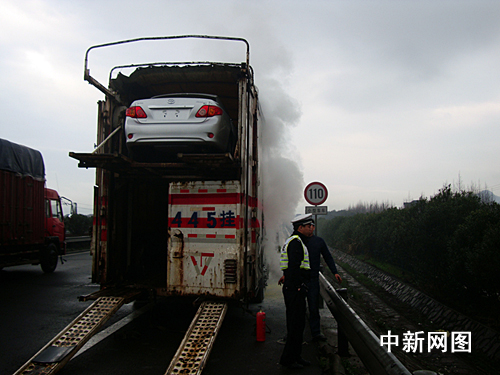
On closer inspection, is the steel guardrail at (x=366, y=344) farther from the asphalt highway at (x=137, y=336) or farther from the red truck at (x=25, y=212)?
the red truck at (x=25, y=212)

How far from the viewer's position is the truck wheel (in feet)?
40.9

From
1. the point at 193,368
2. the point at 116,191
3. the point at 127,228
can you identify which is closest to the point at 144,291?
the point at 127,228

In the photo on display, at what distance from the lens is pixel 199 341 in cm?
450

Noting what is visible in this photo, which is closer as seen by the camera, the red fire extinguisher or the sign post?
the red fire extinguisher

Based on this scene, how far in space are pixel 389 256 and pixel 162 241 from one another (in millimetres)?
11004

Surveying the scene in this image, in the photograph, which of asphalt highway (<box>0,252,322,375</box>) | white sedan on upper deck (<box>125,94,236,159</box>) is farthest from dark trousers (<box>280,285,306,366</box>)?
white sedan on upper deck (<box>125,94,236,159</box>)

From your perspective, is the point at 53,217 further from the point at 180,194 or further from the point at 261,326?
the point at 261,326

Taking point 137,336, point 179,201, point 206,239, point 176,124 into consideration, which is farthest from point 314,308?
point 176,124

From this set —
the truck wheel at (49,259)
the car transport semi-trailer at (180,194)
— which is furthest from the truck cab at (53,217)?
the car transport semi-trailer at (180,194)

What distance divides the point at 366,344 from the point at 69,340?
3450 millimetres

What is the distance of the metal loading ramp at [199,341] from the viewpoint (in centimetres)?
402

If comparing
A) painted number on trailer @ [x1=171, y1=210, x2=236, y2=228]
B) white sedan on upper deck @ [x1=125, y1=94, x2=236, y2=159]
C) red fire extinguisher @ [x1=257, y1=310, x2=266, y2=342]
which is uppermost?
white sedan on upper deck @ [x1=125, y1=94, x2=236, y2=159]

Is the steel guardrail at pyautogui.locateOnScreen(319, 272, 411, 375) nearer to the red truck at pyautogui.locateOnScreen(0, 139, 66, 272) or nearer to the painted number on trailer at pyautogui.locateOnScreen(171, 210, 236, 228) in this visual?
the painted number on trailer at pyautogui.locateOnScreen(171, 210, 236, 228)

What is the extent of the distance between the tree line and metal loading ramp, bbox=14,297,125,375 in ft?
20.2
